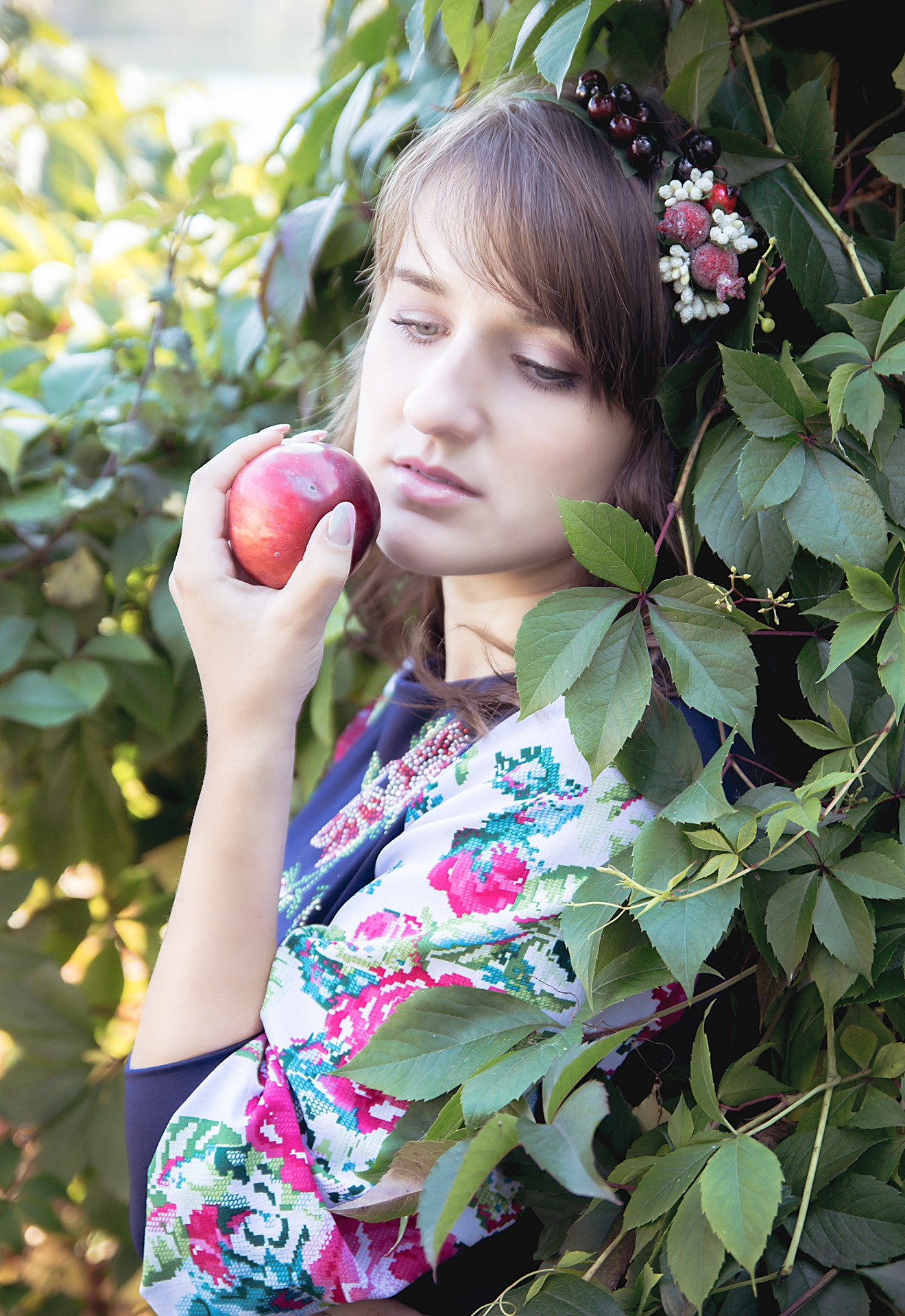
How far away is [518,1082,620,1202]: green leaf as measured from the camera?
512mm

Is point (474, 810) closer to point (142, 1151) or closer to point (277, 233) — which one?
point (142, 1151)

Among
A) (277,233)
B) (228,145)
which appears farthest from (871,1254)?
(228,145)

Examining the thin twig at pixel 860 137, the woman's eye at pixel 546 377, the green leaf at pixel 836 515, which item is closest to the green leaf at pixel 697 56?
the thin twig at pixel 860 137

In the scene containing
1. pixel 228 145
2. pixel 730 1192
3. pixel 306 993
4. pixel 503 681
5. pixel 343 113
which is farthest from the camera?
pixel 228 145

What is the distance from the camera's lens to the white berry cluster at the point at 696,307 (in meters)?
0.81

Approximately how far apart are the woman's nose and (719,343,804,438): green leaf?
21cm

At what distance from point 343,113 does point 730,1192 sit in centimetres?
110

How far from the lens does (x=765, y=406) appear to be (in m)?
0.68

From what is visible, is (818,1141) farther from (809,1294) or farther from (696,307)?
(696,307)

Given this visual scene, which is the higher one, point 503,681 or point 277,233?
point 277,233

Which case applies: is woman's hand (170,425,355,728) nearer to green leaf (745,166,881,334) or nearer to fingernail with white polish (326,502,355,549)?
fingernail with white polish (326,502,355,549)

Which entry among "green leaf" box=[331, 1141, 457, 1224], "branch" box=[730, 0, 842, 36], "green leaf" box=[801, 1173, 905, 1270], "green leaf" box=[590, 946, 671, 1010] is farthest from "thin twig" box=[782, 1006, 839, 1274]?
"branch" box=[730, 0, 842, 36]

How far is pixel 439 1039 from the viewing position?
0.65 meters

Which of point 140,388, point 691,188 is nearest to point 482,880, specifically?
point 691,188
